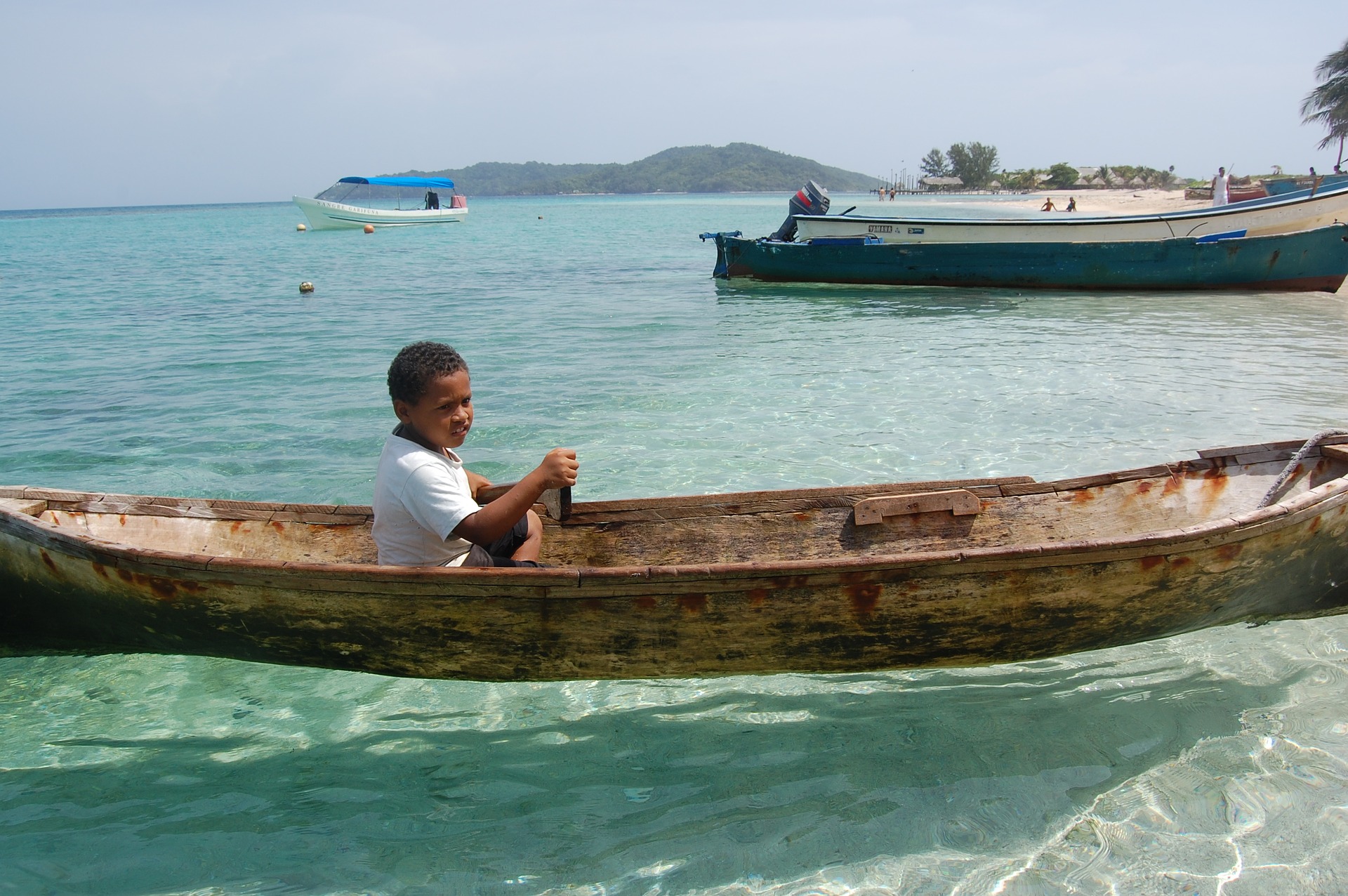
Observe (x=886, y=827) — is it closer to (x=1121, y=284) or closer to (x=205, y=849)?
(x=205, y=849)

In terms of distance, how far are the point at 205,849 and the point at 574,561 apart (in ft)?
6.40

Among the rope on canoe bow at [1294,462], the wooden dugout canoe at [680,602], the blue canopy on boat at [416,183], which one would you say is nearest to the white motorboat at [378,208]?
the blue canopy on boat at [416,183]

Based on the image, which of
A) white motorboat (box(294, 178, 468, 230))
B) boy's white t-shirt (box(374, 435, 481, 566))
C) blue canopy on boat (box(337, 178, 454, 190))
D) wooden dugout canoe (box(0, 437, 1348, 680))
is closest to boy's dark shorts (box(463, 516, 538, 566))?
boy's white t-shirt (box(374, 435, 481, 566))

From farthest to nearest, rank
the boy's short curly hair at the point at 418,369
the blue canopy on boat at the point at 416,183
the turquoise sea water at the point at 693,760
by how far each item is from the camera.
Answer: the blue canopy on boat at the point at 416,183 < the boy's short curly hair at the point at 418,369 < the turquoise sea water at the point at 693,760

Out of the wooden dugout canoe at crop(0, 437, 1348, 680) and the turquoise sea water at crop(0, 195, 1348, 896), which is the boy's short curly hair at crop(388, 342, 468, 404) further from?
the turquoise sea water at crop(0, 195, 1348, 896)

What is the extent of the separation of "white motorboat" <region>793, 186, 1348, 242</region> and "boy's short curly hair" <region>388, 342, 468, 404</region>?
639 inches

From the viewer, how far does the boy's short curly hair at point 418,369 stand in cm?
318

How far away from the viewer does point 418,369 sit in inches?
125

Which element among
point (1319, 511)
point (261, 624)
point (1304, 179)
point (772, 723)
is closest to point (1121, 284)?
point (1319, 511)

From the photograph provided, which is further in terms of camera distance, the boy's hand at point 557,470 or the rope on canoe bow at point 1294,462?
the rope on canoe bow at point 1294,462

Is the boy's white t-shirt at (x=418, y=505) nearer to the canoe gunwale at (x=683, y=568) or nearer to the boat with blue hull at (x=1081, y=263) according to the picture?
the canoe gunwale at (x=683, y=568)

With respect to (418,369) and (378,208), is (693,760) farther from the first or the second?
(378,208)

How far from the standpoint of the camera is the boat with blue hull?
1596 centimetres

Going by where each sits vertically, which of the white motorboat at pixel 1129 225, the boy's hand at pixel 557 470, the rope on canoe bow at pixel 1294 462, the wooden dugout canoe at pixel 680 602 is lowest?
the wooden dugout canoe at pixel 680 602
